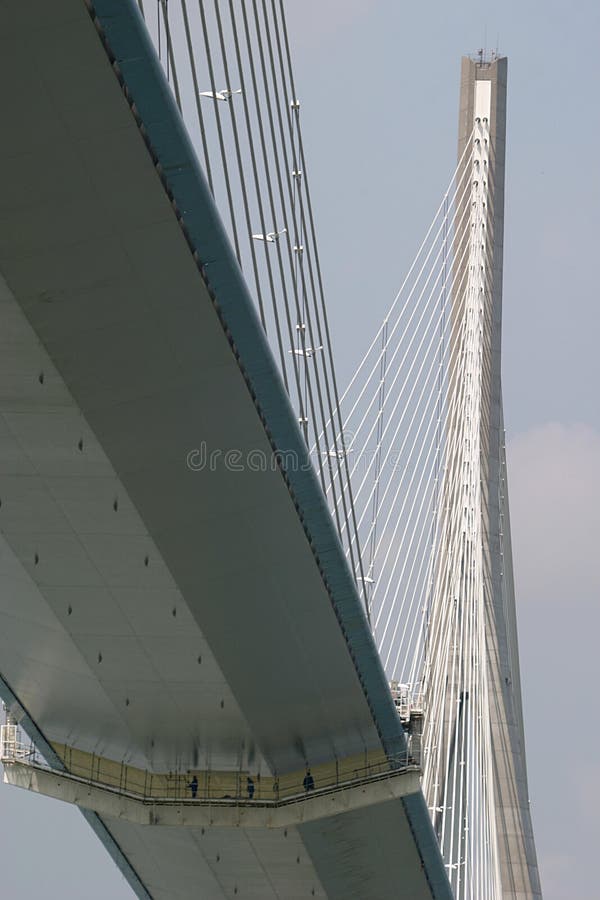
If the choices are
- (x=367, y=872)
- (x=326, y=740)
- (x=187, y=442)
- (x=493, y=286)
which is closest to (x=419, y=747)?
(x=326, y=740)

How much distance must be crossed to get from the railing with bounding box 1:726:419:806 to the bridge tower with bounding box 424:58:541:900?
3177 mm

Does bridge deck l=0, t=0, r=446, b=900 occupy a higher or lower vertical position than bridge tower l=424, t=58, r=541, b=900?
lower

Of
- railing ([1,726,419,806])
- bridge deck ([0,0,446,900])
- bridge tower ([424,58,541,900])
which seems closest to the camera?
bridge deck ([0,0,446,900])

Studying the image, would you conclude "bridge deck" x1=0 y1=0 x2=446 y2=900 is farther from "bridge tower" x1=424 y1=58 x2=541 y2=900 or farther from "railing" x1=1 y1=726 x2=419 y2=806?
"bridge tower" x1=424 y1=58 x2=541 y2=900

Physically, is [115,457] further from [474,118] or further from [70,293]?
[474,118]

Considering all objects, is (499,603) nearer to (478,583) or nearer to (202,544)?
(478,583)

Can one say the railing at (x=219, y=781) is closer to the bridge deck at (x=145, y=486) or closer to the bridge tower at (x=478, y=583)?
the bridge deck at (x=145, y=486)

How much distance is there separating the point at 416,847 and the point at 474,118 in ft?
53.5

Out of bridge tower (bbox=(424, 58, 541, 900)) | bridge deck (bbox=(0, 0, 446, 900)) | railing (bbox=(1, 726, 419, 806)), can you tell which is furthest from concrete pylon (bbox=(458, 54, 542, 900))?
railing (bbox=(1, 726, 419, 806))

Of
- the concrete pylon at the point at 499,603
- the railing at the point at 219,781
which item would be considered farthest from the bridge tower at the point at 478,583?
the railing at the point at 219,781

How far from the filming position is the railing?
29406mm

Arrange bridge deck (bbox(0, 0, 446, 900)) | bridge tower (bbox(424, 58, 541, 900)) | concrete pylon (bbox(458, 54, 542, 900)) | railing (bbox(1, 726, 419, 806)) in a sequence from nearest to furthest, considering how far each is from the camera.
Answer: bridge deck (bbox(0, 0, 446, 900)) → railing (bbox(1, 726, 419, 806)) → bridge tower (bbox(424, 58, 541, 900)) → concrete pylon (bbox(458, 54, 542, 900))

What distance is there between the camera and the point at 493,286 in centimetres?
3925

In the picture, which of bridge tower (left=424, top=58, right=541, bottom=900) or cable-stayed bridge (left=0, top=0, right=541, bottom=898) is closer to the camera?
cable-stayed bridge (left=0, top=0, right=541, bottom=898)
